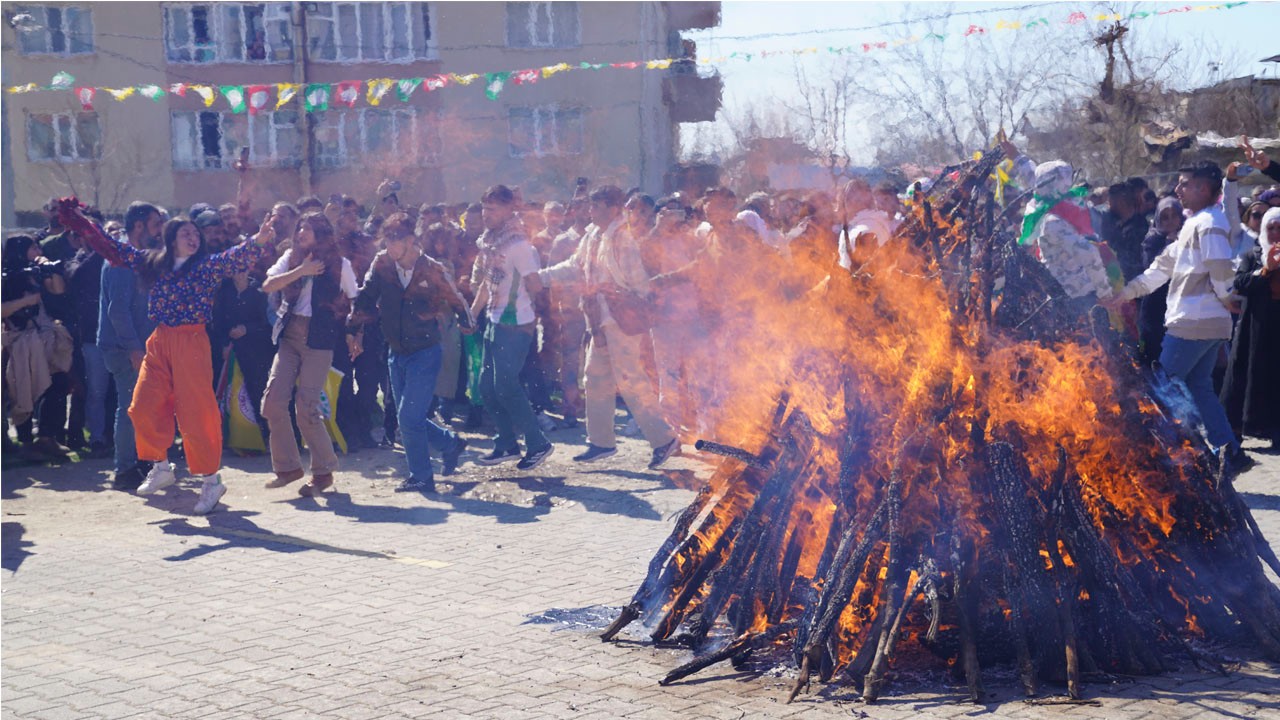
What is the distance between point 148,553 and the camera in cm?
813

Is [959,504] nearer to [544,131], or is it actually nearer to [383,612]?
[383,612]

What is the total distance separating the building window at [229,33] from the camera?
38.0 metres

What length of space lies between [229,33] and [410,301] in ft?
104

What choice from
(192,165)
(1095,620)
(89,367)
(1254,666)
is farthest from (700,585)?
(192,165)

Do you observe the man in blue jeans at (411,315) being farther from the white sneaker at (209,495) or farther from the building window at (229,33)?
the building window at (229,33)

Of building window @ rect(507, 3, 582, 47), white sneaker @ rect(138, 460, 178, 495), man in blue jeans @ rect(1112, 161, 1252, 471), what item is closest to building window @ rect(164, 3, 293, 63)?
building window @ rect(507, 3, 582, 47)

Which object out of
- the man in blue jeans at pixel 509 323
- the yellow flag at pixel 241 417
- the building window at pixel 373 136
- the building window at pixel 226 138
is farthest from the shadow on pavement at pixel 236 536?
the building window at pixel 226 138

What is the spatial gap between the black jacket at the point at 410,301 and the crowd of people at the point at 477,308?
0.05ft

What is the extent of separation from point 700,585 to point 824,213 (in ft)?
17.5

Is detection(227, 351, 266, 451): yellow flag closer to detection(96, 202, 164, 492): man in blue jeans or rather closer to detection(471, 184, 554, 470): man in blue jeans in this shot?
detection(96, 202, 164, 492): man in blue jeans

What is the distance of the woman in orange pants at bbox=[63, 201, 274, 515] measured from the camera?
9.15 metres

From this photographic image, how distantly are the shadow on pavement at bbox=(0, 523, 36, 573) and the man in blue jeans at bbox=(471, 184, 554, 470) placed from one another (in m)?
3.55

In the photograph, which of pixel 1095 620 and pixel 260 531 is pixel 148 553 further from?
pixel 1095 620

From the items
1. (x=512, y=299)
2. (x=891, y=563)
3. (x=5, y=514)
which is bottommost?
(x=5, y=514)
